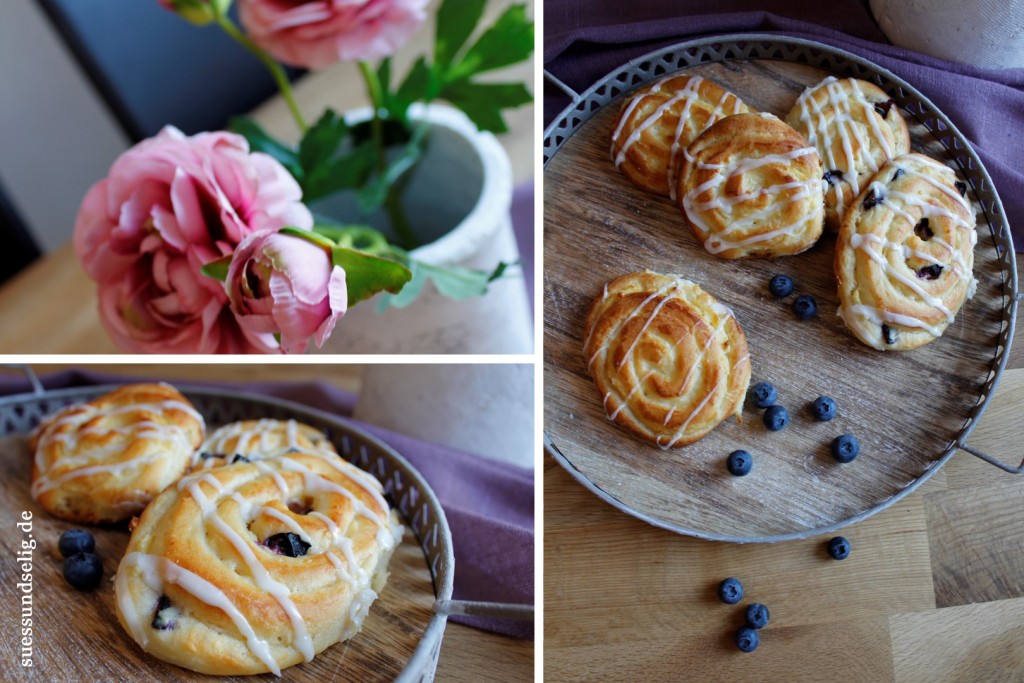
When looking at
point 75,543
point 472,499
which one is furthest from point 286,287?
point 472,499

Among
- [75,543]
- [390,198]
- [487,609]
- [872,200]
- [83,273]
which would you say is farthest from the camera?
[83,273]

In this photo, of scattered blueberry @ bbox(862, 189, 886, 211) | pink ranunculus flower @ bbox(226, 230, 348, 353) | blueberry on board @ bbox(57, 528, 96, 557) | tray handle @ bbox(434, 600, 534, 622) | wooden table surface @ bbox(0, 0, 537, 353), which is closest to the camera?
pink ranunculus flower @ bbox(226, 230, 348, 353)

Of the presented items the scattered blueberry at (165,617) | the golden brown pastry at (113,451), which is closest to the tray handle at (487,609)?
the scattered blueberry at (165,617)

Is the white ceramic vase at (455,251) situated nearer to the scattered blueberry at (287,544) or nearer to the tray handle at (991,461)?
the scattered blueberry at (287,544)

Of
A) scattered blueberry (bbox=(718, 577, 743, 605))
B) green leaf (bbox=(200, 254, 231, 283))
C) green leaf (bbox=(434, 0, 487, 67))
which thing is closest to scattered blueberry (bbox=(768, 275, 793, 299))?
scattered blueberry (bbox=(718, 577, 743, 605))

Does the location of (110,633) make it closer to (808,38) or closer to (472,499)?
(472,499)

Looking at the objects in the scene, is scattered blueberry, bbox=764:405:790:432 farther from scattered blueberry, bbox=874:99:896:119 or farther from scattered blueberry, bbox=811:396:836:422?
scattered blueberry, bbox=874:99:896:119
